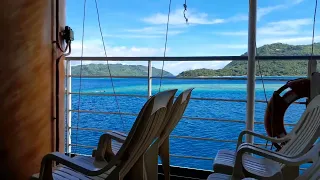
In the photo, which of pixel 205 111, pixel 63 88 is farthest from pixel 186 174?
pixel 205 111

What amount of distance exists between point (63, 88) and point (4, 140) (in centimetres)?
71

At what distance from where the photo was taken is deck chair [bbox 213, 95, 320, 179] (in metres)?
1.81

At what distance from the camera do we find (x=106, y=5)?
67.6 ft

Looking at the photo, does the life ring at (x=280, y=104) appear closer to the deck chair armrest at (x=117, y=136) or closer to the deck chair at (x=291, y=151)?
the deck chair at (x=291, y=151)

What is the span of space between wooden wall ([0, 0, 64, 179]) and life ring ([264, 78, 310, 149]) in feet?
5.65

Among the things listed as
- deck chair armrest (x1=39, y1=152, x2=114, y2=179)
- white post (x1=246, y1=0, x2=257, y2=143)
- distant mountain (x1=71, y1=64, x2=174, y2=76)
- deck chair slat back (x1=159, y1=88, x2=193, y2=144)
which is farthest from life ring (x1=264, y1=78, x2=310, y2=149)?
deck chair armrest (x1=39, y1=152, x2=114, y2=179)

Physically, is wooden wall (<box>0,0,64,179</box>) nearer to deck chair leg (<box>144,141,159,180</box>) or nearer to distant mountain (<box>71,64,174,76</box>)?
distant mountain (<box>71,64,174,76</box>)

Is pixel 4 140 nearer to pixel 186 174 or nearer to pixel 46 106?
pixel 46 106

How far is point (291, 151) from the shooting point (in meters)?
1.97

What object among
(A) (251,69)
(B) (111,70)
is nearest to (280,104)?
(A) (251,69)

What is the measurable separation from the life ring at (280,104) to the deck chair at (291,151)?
0.98 feet

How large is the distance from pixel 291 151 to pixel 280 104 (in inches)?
Answer: 23.2

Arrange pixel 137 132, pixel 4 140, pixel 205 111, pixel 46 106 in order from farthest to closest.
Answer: pixel 205 111
pixel 46 106
pixel 4 140
pixel 137 132

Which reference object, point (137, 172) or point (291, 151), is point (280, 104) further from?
point (137, 172)
